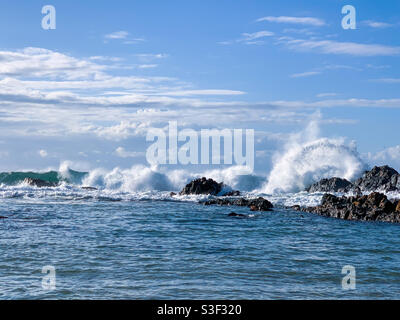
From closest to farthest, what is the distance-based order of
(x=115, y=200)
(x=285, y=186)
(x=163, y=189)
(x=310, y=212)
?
1. (x=310, y=212)
2. (x=115, y=200)
3. (x=285, y=186)
4. (x=163, y=189)

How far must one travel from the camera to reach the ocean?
12.3 metres

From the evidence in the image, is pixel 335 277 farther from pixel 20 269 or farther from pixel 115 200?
pixel 115 200

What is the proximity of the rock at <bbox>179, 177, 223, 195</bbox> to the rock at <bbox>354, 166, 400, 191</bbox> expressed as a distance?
43.9 ft

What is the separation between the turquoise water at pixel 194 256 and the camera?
1233cm

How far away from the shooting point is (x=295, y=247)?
19125 millimetres

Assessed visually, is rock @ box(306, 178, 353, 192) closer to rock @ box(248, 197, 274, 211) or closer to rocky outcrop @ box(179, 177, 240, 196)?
rocky outcrop @ box(179, 177, 240, 196)

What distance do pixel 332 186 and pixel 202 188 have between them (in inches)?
513

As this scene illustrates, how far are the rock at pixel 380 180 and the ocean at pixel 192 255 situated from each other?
54.3 feet

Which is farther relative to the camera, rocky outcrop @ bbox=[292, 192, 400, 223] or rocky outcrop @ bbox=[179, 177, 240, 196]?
rocky outcrop @ bbox=[179, 177, 240, 196]

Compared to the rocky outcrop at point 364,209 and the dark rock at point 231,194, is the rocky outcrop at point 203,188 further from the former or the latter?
the rocky outcrop at point 364,209

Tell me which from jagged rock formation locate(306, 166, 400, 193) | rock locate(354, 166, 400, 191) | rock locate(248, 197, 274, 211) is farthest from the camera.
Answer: jagged rock formation locate(306, 166, 400, 193)


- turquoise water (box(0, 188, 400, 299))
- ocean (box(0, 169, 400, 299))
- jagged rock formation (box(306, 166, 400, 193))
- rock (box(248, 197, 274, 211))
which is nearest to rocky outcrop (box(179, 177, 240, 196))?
jagged rock formation (box(306, 166, 400, 193))
